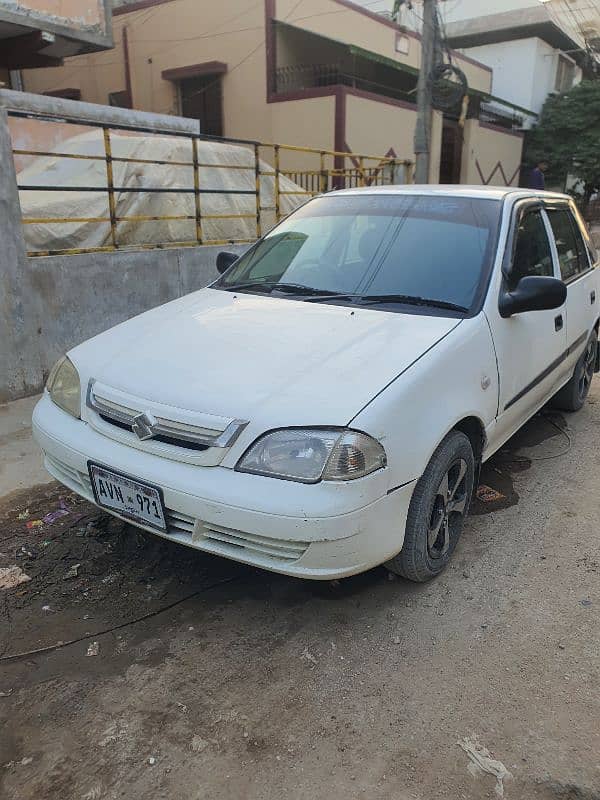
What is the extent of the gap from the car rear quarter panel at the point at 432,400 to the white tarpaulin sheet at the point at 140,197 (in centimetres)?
493

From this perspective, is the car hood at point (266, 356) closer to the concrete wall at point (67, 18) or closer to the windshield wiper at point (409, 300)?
the windshield wiper at point (409, 300)

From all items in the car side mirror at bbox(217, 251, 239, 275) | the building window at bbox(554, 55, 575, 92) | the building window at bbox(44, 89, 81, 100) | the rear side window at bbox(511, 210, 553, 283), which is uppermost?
the building window at bbox(554, 55, 575, 92)

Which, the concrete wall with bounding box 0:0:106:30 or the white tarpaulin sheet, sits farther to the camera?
the concrete wall with bounding box 0:0:106:30

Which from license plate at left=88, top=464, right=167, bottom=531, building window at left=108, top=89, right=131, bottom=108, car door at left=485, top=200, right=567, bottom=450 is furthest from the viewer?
building window at left=108, top=89, right=131, bottom=108

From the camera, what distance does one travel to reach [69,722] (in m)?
2.13

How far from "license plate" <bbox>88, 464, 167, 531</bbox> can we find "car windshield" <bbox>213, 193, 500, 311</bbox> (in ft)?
4.56

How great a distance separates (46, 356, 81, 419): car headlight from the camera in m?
2.83

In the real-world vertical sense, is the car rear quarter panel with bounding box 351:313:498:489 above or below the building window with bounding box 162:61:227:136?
below

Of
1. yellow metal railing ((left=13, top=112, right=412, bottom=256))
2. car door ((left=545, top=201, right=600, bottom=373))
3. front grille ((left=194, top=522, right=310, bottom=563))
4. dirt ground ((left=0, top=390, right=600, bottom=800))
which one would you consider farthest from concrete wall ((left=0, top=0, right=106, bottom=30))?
front grille ((left=194, top=522, right=310, bottom=563))

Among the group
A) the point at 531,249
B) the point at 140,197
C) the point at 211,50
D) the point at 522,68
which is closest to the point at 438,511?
the point at 531,249

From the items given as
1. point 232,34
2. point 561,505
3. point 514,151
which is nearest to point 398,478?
point 561,505

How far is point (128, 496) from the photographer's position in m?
2.52

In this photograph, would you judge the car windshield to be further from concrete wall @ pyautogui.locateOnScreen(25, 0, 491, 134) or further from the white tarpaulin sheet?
concrete wall @ pyautogui.locateOnScreen(25, 0, 491, 134)

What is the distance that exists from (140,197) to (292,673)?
6.55 meters
